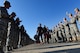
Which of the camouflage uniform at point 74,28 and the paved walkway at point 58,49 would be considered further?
the camouflage uniform at point 74,28

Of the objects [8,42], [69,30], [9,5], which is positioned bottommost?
[8,42]

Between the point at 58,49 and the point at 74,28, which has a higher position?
the point at 74,28

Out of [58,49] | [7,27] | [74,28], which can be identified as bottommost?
[58,49]

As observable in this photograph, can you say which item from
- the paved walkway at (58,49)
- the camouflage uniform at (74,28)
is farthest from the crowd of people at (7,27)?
the camouflage uniform at (74,28)

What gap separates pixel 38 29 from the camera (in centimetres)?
1923

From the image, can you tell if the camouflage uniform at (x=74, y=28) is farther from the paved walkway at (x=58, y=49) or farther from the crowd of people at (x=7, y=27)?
the paved walkway at (x=58, y=49)

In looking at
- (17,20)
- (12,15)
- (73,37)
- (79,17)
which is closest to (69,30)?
(73,37)

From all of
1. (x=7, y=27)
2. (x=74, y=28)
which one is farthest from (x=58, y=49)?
(x=7, y=27)

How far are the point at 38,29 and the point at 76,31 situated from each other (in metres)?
4.51

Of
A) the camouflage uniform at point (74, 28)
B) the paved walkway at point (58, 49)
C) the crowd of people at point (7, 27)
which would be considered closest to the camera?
the paved walkway at point (58, 49)

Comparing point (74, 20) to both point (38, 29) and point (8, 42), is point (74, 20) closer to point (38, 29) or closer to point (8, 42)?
point (38, 29)

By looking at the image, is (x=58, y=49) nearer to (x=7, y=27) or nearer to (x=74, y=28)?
(x=74, y=28)

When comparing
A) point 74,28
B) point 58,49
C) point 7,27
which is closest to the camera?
point 58,49

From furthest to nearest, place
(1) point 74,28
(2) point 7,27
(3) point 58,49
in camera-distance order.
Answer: (1) point 74,28 < (2) point 7,27 < (3) point 58,49
